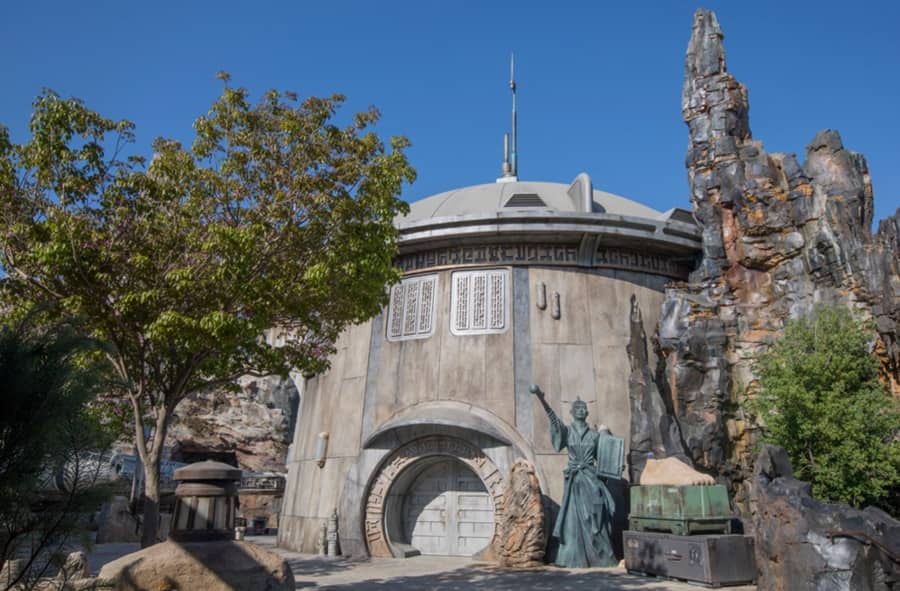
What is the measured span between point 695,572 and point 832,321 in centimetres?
819

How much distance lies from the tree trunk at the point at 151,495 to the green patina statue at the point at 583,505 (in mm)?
8512

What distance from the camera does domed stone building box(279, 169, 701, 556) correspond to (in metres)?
16.6

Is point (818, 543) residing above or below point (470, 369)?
below

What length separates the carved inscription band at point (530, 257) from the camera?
1827 cm

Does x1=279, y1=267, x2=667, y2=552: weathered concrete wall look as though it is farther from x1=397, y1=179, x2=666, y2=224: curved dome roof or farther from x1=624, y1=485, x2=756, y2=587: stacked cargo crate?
x1=624, y1=485, x2=756, y2=587: stacked cargo crate

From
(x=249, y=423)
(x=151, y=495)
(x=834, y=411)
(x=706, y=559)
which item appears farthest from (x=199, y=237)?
(x=249, y=423)

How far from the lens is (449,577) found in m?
13.2

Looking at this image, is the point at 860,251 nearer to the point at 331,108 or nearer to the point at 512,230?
the point at 512,230

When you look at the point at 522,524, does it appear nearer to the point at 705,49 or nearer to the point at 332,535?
the point at 332,535

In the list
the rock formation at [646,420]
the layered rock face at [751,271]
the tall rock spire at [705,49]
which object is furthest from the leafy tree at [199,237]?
the tall rock spire at [705,49]

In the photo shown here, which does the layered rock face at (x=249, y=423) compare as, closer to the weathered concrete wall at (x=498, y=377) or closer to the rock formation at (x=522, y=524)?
the weathered concrete wall at (x=498, y=377)

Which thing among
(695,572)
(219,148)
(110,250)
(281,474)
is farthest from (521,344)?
(281,474)

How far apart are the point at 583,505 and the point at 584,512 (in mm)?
158

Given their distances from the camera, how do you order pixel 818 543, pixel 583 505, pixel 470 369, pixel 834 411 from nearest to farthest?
pixel 818 543
pixel 583 505
pixel 834 411
pixel 470 369
